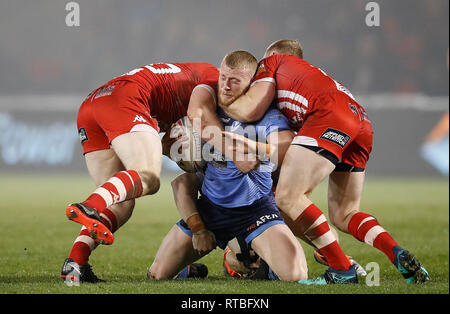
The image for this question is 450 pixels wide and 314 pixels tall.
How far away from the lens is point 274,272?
14.4ft

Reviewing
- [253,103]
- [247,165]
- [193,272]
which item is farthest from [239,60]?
[193,272]

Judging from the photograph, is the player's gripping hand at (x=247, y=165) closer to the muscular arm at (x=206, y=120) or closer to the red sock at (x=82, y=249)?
the muscular arm at (x=206, y=120)

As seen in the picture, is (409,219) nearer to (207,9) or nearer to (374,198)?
(374,198)

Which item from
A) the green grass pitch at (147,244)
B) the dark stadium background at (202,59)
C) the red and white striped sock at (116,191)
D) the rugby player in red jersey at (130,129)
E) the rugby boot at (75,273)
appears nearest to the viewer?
the red and white striped sock at (116,191)

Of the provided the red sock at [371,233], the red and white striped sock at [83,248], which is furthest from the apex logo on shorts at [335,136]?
the red and white striped sock at [83,248]

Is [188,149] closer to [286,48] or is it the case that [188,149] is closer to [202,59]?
[286,48]

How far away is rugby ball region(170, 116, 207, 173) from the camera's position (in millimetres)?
4688

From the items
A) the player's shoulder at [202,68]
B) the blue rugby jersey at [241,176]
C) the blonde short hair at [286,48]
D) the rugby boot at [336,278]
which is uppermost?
the blonde short hair at [286,48]

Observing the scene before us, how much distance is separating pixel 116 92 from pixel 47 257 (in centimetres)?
202

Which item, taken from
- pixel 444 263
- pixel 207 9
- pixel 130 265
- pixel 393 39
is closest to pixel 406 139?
pixel 393 39

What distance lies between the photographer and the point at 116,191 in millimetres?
3957

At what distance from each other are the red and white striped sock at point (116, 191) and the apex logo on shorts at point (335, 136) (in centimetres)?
127

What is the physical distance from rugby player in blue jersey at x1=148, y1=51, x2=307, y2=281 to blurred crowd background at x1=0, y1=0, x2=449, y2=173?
48.3 ft

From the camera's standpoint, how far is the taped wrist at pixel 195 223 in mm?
4469
